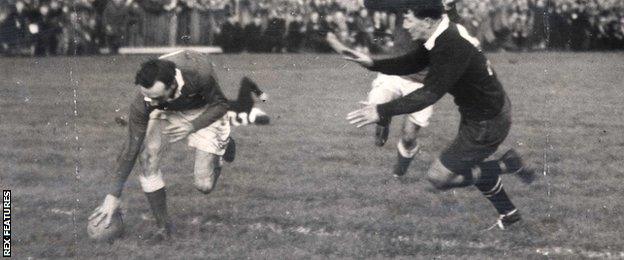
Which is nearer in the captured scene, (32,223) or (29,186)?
(32,223)

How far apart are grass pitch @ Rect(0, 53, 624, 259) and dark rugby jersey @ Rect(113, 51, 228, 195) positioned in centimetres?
48

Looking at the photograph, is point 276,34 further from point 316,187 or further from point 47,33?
point 316,187

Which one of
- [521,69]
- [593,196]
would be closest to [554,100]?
[521,69]

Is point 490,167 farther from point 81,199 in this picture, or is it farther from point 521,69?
point 521,69

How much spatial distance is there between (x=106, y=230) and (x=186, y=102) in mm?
931

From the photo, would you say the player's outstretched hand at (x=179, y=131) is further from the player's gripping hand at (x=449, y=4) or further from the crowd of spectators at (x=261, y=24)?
the crowd of spectators at (x=261, y=24)

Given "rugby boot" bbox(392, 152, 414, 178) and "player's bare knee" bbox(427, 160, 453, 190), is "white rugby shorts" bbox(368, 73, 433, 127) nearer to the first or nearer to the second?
"rugby boot" bbox(392, 152, 414, 178)

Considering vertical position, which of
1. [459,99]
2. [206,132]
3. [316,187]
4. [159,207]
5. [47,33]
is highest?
[459,99]

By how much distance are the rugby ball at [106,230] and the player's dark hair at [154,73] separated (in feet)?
2.72

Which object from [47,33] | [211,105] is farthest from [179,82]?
[47,33]

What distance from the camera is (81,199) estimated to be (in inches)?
225

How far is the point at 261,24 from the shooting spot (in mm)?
15211

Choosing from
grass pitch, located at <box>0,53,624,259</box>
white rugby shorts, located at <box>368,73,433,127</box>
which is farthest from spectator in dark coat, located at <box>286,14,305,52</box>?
white rugby shorts, located at <box>368,73,433,127</box>

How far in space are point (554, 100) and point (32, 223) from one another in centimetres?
711
